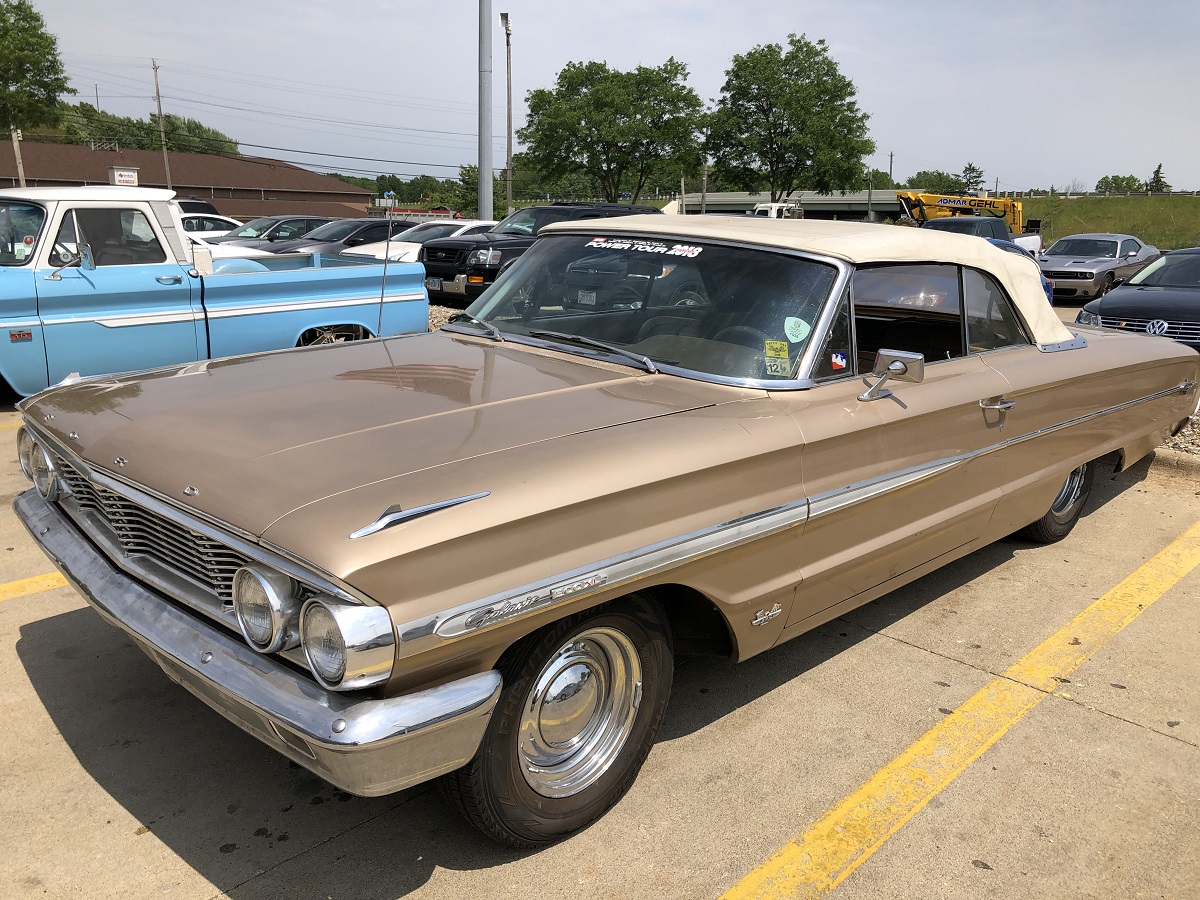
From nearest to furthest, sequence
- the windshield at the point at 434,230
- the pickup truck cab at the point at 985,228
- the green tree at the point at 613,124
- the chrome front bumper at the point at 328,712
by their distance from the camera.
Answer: the chrome front bumper at the point at 328,712 < the windshield at the point at 434,230 < the pickup truck cab at the point at 985,228 < the green tree at the point at 613,124

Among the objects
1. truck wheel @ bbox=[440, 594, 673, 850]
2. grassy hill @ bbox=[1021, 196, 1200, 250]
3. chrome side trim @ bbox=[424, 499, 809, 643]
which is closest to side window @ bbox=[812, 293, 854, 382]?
chrome side trim @ bbox=[424, 499, 809, 643]

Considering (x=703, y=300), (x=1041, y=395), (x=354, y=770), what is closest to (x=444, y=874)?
(x=354, y=770)

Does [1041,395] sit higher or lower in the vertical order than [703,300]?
lower

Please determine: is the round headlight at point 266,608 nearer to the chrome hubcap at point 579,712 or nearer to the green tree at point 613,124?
the chrome hubcap at point 579,712

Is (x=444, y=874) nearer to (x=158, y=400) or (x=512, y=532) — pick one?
(x=512, y=532)

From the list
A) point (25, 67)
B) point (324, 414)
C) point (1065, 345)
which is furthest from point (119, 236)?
point (25, 67)

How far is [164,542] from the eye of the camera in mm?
2547

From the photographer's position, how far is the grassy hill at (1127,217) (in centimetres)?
5219

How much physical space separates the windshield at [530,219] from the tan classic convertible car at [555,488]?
10572 millimetres

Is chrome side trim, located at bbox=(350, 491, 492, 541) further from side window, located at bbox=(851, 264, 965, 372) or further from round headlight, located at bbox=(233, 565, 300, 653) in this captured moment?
side window, located at bbox=(851, 264, 965, 372)

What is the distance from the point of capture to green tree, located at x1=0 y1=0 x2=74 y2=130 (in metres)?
27.6

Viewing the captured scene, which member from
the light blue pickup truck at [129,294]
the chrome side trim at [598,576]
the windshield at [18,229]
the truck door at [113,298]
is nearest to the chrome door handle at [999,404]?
the chrome side trim at [598,576]

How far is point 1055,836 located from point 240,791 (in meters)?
2.44

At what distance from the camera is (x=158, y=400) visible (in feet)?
9.73
